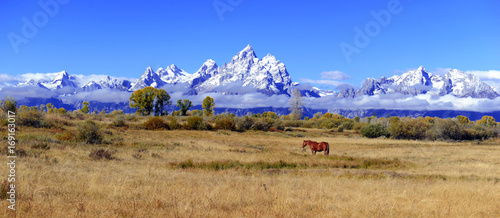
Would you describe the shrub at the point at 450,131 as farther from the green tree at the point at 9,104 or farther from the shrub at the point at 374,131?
the green tree at the point at 9,104

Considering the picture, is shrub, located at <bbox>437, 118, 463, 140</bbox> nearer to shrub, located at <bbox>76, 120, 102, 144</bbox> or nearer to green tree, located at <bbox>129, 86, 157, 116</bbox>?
Answer: shrub, located at <bbox>76, 120, 102, 144</bbox>

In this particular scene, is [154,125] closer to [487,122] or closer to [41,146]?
[41,146]

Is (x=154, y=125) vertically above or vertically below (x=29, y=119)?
below

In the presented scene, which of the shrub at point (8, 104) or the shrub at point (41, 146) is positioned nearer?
the shrub at point (41, 146)

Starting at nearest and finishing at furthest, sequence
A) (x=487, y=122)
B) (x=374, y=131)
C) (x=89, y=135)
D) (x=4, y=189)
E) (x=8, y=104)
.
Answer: (x=4, y=189), (x=89, y=135), (x=8, y=104), (x=374, y=131), (x=487, y=122)

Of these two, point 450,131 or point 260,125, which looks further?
point 260,125

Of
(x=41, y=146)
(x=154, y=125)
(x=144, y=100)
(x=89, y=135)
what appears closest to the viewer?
(x=41, y=146)

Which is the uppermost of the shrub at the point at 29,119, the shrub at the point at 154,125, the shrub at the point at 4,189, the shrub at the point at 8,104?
the shrub at the point at 8,104

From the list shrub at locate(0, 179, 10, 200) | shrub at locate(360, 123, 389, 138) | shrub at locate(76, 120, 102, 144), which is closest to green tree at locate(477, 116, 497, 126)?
shrub at locate(360, 123, 389, 138)

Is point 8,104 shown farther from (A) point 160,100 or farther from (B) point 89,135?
(A) point 160,100

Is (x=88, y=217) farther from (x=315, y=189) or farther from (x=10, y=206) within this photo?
(x=315, y=189)

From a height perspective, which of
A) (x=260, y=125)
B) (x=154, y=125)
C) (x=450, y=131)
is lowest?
(x=450, y=131)

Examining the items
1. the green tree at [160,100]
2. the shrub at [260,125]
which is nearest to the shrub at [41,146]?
the shrub at [260,125]

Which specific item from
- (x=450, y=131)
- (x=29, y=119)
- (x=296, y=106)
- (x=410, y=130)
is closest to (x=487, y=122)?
(x=450, y=131)
